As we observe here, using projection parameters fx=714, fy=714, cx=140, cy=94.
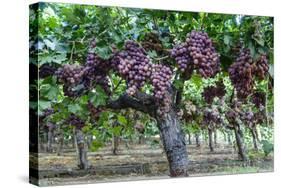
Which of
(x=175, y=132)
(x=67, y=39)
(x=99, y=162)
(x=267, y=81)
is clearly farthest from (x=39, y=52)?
(x=267, y=81)

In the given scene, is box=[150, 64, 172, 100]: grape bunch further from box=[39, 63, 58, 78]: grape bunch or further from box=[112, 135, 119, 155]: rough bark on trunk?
box=[39, 63, 58, 78]: grape bunch

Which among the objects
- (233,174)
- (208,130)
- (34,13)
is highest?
(34,13)

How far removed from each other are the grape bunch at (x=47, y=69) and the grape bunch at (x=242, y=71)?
1591mm

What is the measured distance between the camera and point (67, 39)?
552 centimetres

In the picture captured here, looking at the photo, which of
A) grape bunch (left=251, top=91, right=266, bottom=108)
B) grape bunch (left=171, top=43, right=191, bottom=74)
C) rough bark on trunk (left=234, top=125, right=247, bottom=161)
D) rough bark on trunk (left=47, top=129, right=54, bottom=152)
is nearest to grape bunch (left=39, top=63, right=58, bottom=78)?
rough bark on trunk (left=47, top=129, right=54, bottom=152)

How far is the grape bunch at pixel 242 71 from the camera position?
6086 millimetres

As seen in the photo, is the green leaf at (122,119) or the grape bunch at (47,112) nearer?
the grape bunch at (47,112)

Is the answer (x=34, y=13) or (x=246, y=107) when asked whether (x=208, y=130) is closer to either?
(x=246, y=107)

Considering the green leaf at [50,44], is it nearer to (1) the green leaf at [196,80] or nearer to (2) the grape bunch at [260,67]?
(1) the green leaf at [196,80]

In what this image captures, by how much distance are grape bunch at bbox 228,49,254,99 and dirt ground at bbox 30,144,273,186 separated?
1.88 feet

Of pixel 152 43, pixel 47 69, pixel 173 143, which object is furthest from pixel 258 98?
pixel 47 69

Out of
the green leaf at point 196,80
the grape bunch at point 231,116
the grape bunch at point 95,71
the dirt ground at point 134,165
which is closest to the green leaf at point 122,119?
the dirt ground at point 134,165

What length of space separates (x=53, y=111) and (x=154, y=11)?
119 centimetres

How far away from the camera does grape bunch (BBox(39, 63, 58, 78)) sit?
5375mm
